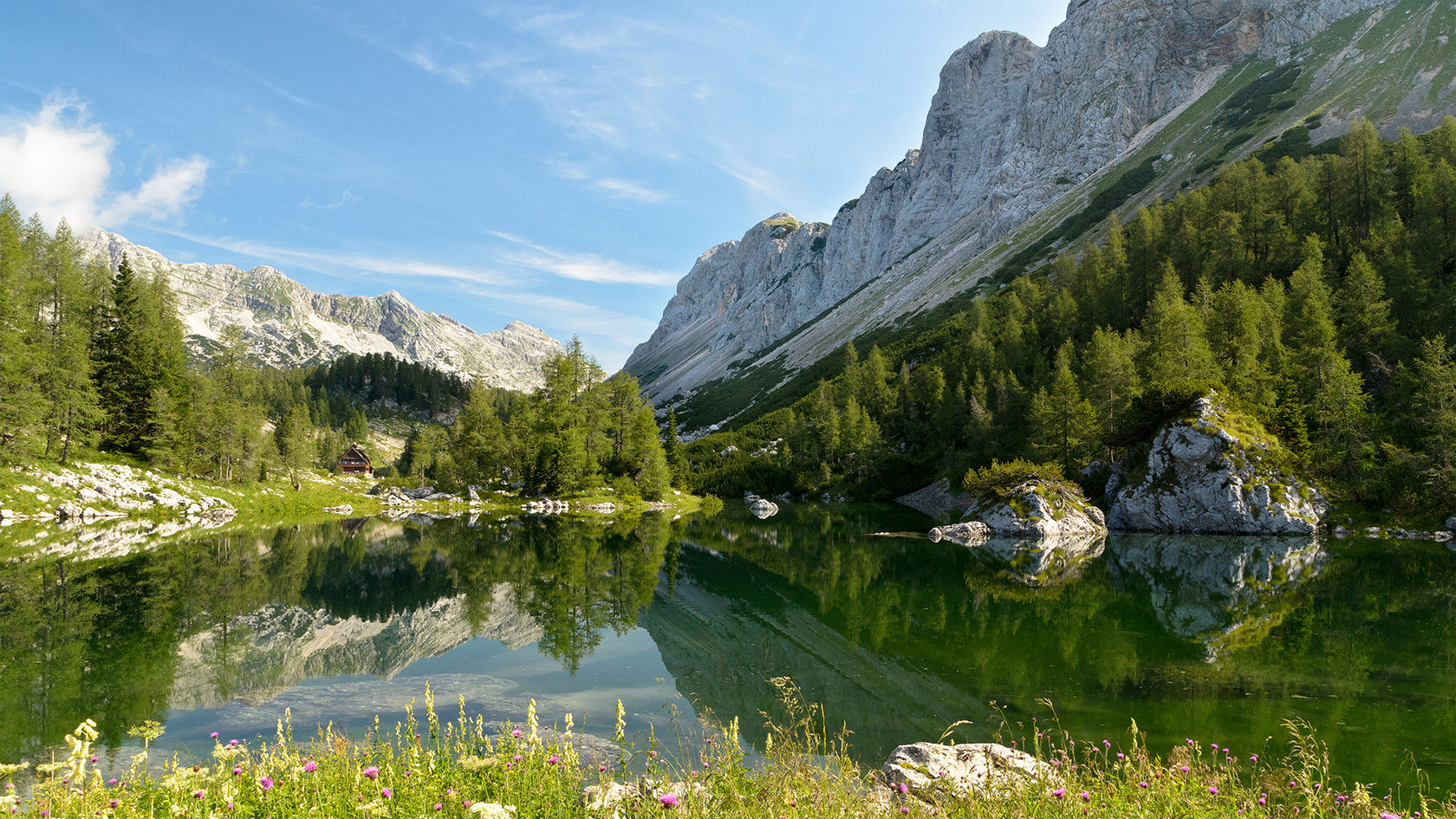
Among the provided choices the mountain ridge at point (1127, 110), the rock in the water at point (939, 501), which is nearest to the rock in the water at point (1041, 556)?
the rock in the water at point (939, 501)

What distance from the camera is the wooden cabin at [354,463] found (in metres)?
119

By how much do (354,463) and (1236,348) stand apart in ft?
434

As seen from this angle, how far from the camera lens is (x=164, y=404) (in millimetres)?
52938

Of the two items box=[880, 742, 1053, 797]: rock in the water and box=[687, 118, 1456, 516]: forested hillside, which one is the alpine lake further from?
box=[687, 118, 1456, 516]: forested hillside

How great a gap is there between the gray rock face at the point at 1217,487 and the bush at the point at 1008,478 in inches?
277

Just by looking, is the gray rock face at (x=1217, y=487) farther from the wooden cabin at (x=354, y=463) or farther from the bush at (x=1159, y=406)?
the wooden cabin at (x=354, y=463)

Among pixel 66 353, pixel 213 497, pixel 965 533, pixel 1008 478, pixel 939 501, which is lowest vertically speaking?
pixel 965 533

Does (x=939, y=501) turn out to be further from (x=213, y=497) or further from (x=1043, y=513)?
(x=213, y=497)

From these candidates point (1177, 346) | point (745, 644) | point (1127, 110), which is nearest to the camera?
point (745, 644)

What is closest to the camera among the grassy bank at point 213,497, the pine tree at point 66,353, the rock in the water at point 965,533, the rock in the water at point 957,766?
the rock in the water at point 957,766

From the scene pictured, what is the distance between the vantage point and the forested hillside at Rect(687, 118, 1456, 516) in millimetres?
47594

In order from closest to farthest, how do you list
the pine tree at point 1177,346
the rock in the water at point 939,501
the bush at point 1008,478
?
the bush at point 1008,478 → the pine tree at point 1177,346 → the rock in the water at point 939,501

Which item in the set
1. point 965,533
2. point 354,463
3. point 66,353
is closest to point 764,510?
point 965,533

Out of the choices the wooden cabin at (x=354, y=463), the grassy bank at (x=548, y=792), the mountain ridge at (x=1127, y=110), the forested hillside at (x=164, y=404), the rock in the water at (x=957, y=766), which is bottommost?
the rock in the water at (x=957, y=766)
